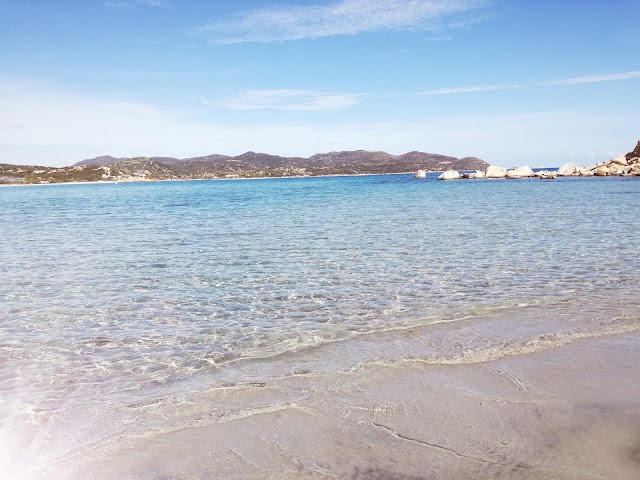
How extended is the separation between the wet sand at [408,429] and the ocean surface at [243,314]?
1.21 ft

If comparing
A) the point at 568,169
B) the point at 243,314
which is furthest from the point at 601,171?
the point at 243,314

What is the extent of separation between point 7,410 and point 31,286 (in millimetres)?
8074

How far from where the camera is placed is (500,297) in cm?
1095

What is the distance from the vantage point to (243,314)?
9977mm

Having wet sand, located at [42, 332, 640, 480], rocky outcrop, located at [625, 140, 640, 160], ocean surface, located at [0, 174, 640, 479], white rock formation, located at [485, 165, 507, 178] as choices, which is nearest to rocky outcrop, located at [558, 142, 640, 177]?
rocky outcrop, located at [625, 140, 640, 160]

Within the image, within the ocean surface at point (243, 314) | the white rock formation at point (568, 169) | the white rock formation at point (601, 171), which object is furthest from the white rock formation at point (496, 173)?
the ocean surface at point (243, 314)

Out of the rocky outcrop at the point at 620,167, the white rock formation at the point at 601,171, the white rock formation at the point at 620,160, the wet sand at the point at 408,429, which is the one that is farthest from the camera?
the white rock formation at the point at 620,160

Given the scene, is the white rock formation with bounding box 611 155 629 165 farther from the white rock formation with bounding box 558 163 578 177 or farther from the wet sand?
the wet sand

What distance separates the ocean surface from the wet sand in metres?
0.37

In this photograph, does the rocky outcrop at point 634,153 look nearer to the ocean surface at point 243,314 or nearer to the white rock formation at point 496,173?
the white rock formation at point 496,173

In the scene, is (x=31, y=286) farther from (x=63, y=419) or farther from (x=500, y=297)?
(x=500, y=297)

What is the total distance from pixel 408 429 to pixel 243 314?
17.7 feet

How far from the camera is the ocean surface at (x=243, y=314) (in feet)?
20.2

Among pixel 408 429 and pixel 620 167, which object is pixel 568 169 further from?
pixel 408 429
